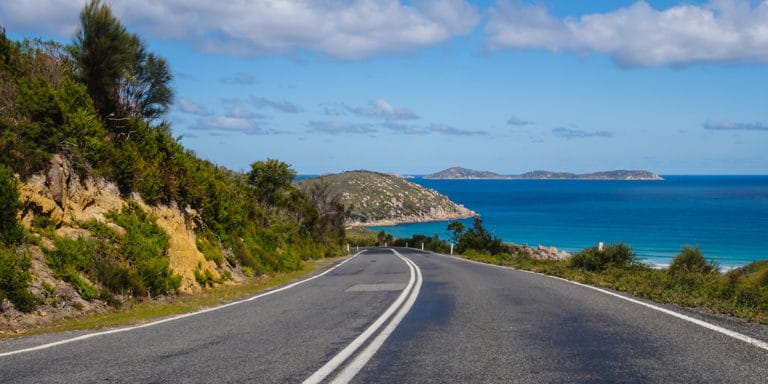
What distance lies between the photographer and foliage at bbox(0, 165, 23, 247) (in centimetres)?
984

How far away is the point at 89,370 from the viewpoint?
5.30 m

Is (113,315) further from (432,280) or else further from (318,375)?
(432,280)

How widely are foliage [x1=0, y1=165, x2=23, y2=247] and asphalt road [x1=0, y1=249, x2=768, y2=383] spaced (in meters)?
3.48

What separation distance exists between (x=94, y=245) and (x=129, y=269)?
0.92 metres

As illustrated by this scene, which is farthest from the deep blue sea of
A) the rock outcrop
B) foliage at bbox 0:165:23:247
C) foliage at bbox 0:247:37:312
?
foliage at bbox 0:247:37:312

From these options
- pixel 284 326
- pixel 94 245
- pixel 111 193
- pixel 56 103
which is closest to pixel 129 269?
pixel 94 245

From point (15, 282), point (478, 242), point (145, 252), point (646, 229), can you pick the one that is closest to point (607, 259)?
point (145, 252)

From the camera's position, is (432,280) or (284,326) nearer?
(284,326)

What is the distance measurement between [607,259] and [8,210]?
1816 centimetres

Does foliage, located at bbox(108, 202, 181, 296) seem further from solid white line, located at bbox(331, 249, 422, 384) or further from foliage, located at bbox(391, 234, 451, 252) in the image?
foliage, located at bbox(391, 234, 451, 252)

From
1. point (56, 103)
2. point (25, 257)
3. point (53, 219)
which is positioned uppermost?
point (56, 103)

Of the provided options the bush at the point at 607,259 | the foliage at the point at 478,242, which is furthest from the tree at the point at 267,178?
the bush at the point at 607,259

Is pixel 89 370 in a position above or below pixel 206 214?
below

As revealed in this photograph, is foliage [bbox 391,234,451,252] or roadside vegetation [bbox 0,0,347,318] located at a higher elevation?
roadside vegetation [bbox 0,0,347,318]
